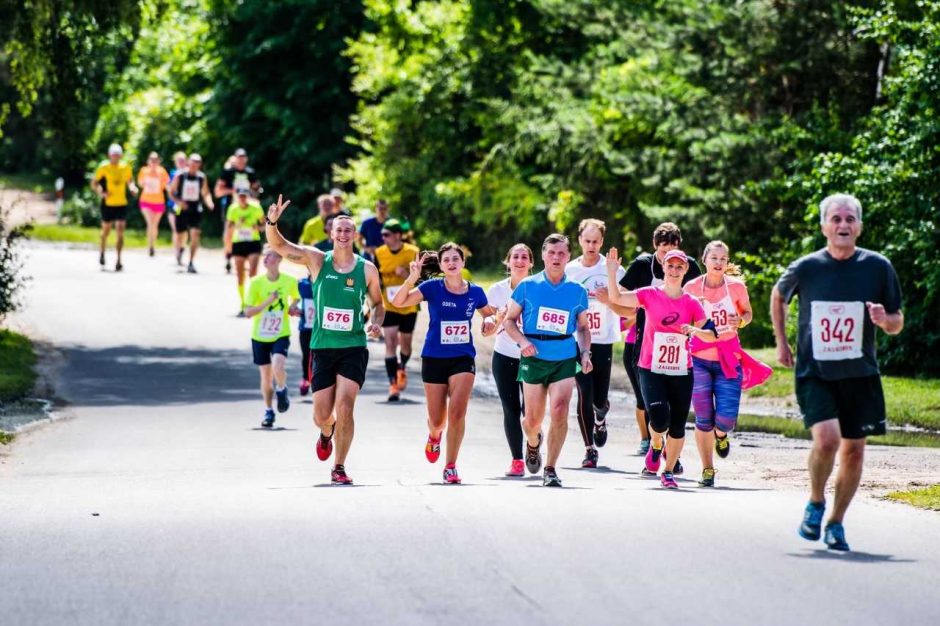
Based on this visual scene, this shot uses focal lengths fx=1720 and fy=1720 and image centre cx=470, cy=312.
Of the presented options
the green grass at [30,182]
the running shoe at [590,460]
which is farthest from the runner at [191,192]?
the green grass at [30,182]

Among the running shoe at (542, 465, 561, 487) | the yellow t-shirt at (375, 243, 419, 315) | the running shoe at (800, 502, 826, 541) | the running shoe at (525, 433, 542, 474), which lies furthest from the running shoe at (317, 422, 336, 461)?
the yellow t-shirt at (375, 243, 419, 315)

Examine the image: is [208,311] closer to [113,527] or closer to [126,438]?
[126,438]

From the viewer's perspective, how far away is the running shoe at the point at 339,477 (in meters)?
12.3

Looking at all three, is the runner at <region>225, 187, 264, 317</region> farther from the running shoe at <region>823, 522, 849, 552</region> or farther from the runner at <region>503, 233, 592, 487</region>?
the running shoe at <region>823, 522, 849, 552</region>

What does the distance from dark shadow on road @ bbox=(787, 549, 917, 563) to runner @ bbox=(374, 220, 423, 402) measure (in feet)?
33.8

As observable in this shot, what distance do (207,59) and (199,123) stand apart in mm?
1732

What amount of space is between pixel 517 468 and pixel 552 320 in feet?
4.71

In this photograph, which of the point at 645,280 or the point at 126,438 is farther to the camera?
the point at 126,438

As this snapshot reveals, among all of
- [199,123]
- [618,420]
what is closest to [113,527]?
[618,420]

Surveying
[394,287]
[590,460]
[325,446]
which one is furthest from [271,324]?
[325,446]

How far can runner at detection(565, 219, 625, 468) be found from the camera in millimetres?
13672

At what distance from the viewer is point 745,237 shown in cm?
2611

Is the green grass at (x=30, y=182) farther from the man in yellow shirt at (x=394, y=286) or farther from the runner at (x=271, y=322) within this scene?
the runner at (x=271, y=322)

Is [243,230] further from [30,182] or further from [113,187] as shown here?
[30,182]
